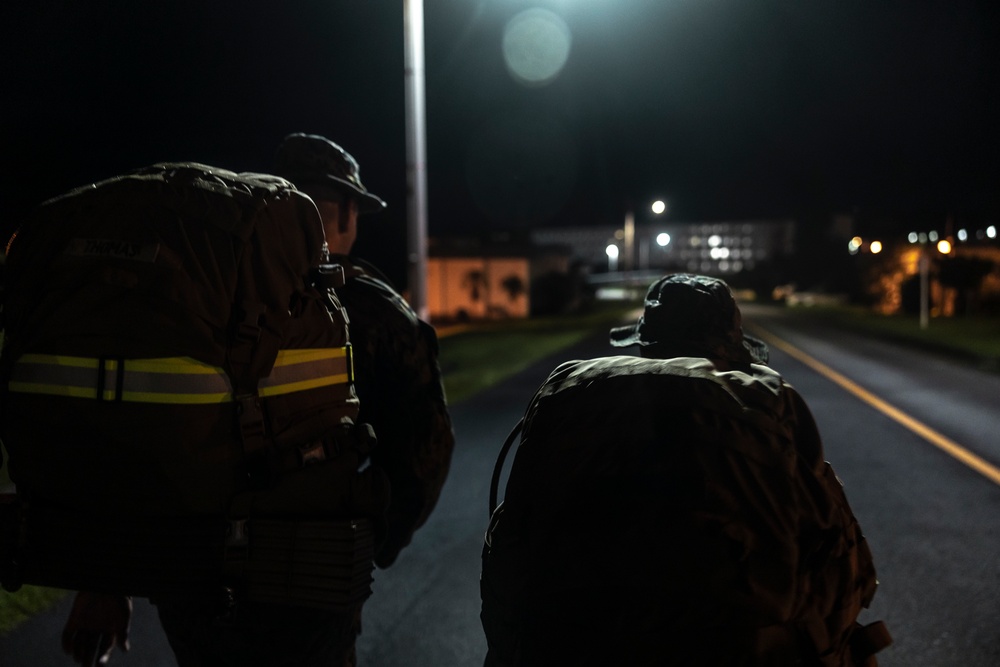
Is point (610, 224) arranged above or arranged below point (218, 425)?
above

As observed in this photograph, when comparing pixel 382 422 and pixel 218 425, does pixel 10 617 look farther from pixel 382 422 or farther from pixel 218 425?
pixel 218 425

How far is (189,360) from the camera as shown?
1.80 meters

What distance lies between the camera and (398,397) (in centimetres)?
260

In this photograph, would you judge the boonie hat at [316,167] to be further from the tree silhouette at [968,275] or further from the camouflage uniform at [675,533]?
the tree silhouette at [968,275]

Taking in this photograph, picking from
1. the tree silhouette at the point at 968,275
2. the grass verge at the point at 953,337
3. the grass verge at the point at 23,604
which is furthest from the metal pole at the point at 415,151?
the tree silhouette at the point at 968,275

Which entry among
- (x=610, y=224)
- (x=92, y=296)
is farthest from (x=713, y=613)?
(x=610, y=224)

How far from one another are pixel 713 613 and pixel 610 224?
13686cm

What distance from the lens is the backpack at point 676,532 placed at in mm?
1833

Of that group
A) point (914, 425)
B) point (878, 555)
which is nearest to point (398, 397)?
point (878, 555)

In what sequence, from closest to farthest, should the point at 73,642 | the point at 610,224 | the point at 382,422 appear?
the point at 73,642 < the point at 382,422 < the point at 610,224

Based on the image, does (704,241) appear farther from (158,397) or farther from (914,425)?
(158,397)

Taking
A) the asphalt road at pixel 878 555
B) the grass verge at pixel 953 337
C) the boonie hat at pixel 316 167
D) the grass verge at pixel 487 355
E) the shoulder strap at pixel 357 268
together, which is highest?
the boonie hat at pixel 316 167

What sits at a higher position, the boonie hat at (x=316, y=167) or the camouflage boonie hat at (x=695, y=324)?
the boonie hat at (x=316, y=167)

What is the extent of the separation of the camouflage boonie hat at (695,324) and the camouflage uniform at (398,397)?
70cm
